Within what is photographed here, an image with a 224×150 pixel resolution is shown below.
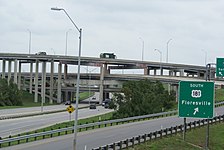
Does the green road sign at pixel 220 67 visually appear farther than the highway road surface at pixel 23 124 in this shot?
No

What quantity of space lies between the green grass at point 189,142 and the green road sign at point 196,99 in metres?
4.74

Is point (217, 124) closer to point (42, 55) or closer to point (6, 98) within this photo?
point (6, 98)

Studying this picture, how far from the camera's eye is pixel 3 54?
13275cm

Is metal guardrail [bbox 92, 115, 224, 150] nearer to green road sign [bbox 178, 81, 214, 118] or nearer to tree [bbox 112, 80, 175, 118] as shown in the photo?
green road sign [bbox 178, 81, 214, 118]

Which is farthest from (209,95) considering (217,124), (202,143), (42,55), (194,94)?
(42,55)

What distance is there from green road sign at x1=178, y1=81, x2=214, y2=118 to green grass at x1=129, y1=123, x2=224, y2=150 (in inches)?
186

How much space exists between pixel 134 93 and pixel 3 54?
64.6 m

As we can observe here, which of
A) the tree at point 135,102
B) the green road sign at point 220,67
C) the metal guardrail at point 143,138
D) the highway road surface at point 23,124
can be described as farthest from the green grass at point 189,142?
the tree at point 135,102

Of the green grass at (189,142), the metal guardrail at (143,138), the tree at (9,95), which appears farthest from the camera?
the tree at (9,95)

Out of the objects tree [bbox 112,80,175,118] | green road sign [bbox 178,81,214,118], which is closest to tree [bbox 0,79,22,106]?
tree [bbox 112,80,175,118]

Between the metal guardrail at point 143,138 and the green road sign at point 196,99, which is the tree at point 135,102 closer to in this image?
the metal guardrail at point 143,138

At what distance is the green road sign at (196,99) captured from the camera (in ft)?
83.2

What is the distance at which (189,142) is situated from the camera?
34531 mm

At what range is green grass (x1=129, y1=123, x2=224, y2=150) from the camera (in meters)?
30.6
